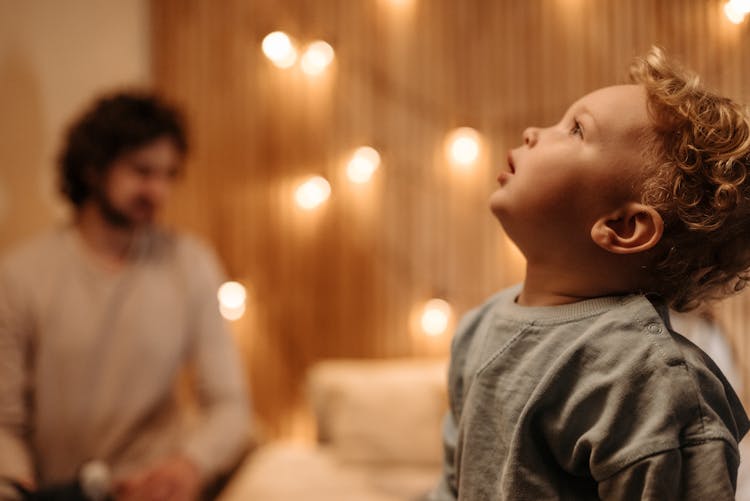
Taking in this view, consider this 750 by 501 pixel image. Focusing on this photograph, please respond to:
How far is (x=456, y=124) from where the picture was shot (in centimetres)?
190

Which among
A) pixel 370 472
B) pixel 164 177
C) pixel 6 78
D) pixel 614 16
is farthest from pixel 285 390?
pixel 614 16

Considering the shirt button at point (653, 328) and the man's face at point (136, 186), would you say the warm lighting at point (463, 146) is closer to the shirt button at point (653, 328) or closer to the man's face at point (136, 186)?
the man's face at point (136, 186)

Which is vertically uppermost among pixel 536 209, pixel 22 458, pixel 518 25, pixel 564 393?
pixel 518 25

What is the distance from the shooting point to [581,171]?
22.7 inches

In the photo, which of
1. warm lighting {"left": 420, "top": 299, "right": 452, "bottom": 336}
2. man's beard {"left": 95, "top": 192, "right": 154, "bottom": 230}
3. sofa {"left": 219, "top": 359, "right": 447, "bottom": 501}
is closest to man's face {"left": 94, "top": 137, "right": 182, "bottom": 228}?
man's beard {"left": 95, "top": 192, "right": 154, "bottom": 230}

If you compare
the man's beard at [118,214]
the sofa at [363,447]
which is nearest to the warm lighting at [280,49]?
the man's beard at [118,214]

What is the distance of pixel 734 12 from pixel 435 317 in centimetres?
143

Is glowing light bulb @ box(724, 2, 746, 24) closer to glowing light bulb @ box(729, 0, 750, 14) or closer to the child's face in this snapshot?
glowing light bulb @ box(729, 0, 750, 14)

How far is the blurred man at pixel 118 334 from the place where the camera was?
155cm

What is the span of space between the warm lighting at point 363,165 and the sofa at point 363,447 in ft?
2.02

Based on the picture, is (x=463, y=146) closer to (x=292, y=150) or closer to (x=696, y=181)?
(x=292, y=150)

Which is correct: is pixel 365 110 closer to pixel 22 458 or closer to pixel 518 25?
pixel 518 25

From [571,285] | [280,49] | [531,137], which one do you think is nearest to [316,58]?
[280,49]

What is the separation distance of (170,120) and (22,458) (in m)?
0.95
